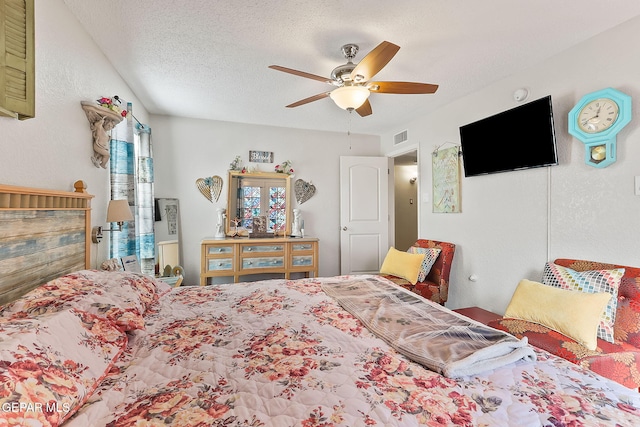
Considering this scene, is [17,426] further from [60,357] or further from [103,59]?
[103,59]

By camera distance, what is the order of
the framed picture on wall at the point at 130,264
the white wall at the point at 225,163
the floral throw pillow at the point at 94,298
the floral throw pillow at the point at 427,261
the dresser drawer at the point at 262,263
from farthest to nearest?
the white wall at the point at 225,163 → the dresser drawer at the point at 262,263 → the floral throw pillow at the point at 427,261 → the framed picture on wall at the point at 130,264 → the floral throw pillow at the point at 94,298

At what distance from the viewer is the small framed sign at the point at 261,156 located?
13.1 ft

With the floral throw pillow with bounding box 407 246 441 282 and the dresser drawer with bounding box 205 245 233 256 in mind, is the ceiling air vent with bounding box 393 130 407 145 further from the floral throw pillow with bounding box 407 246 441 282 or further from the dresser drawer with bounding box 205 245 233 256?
the dresser drawer with bounding box 205 245 233 256

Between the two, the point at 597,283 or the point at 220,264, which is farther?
the point at 220,264

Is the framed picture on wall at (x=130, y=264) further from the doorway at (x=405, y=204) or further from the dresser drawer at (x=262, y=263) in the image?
the doorway at (x=405, y=204)

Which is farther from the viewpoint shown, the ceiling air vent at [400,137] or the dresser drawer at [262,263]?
the ceiling air vent at [400,137]

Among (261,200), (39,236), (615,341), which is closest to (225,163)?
(261,200)

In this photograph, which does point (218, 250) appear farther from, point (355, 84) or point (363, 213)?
point (355, 84)

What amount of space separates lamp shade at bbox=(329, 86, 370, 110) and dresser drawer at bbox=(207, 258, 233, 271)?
2.42m

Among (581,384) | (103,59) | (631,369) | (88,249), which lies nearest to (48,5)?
(103,59)

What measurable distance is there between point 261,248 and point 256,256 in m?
0.12

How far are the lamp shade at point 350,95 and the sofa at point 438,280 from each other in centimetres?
188

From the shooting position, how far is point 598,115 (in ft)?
6.06

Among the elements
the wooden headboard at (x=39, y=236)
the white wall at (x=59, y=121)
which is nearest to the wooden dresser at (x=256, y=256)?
the white wall at (x=59, y=121)
